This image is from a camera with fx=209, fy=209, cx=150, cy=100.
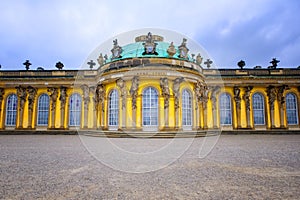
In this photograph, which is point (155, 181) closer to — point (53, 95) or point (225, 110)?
point (225, 110)

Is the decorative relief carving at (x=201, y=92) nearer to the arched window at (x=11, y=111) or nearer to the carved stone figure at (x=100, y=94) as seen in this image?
the carved stone figure at (x=100, y=94)

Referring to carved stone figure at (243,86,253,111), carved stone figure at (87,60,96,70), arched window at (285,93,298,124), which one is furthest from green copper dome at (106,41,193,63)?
arched window at (285,93,298,124)

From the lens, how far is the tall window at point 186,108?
19.3 meters

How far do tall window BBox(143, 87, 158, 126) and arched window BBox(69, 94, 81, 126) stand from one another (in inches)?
367

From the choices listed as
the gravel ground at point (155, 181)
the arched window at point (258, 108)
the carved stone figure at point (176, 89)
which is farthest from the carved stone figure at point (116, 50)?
the gravel ground at point (155, 181)

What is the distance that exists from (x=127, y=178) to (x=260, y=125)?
22843 millimetres

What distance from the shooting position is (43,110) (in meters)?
24.4

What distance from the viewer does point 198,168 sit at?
567 centimetres

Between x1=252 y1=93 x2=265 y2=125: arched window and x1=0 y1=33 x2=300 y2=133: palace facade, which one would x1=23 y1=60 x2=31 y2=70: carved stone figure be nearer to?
x1=0 y1=33 x2=300 y2=133: palace facade

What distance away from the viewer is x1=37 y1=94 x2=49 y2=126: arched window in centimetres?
2423

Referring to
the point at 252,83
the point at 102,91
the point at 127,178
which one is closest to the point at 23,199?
the point at 127,178

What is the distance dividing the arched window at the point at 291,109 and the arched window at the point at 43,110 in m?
27.7

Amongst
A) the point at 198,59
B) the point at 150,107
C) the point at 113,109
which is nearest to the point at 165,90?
the point at 150,107

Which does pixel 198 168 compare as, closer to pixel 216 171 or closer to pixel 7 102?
pixel 216 171
